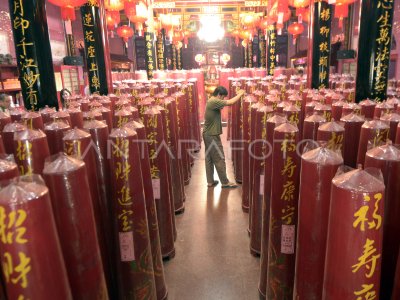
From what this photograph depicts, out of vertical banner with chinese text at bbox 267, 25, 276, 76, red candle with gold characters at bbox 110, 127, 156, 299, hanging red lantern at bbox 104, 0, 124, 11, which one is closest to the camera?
red candle with gold characters at bbox 110, 127, 156, 299

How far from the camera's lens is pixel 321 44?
5633 mm

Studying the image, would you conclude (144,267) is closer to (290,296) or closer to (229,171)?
(290,296)

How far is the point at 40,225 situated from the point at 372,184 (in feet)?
3.42

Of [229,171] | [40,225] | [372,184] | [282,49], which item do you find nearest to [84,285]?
[40,225]

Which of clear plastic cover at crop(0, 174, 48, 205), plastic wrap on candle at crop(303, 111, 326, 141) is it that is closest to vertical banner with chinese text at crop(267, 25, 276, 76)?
plastic wrap on candle at crop(303, 111, 326, 141)

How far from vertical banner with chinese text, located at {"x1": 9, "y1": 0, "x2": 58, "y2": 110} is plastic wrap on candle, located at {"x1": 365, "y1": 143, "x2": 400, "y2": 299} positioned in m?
3.32

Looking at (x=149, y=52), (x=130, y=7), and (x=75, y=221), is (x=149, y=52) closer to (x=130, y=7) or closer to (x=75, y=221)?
(x=130, y=7)

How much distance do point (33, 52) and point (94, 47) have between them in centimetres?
229

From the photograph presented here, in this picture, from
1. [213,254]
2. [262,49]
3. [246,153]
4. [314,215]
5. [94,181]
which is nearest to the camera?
[314,215]

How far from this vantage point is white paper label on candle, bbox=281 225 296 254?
205 cm

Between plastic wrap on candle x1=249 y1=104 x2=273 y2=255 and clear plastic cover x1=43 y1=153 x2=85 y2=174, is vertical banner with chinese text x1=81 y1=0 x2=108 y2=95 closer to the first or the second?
plastic wrap on candle x1=249 y1=104 x2=273 y2=255

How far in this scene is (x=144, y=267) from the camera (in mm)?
2090

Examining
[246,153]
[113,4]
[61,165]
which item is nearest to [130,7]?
[113,4]

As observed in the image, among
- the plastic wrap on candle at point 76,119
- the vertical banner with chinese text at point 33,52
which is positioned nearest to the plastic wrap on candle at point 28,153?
the plastic wrap on candle at point 76,119
